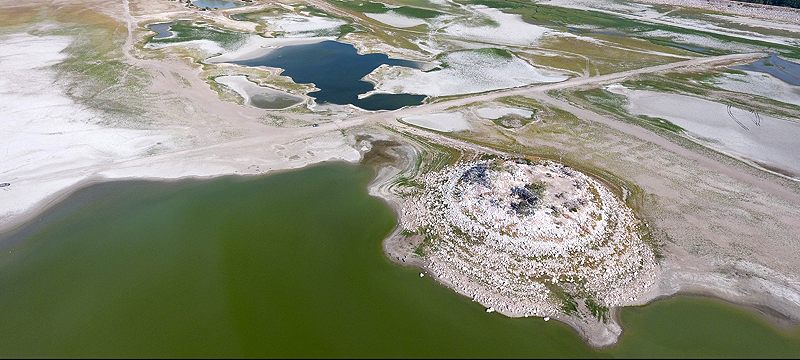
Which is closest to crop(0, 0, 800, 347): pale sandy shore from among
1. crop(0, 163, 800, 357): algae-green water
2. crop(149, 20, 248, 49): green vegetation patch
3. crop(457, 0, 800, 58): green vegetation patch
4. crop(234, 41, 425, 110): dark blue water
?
crop(0, 163, 800, 357): algae-green water

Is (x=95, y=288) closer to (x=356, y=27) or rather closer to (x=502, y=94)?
(x=502, y=94)

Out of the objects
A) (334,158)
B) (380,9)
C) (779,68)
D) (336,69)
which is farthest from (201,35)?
(779,68)

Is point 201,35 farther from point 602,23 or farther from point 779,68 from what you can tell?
point 779,68

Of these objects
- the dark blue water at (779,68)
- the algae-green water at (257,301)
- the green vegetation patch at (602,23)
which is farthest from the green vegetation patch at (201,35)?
the dark blue water at (779,68)

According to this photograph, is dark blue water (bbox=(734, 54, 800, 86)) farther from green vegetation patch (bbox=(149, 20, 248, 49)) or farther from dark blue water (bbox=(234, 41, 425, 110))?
green vegetation patch (bbox=(149, 20, 248, 49))

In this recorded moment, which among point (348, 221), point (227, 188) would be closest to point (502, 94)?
point (348, 221)

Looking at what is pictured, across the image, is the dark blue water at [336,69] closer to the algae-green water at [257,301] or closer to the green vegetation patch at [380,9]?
the algae-green water at [257,301]
